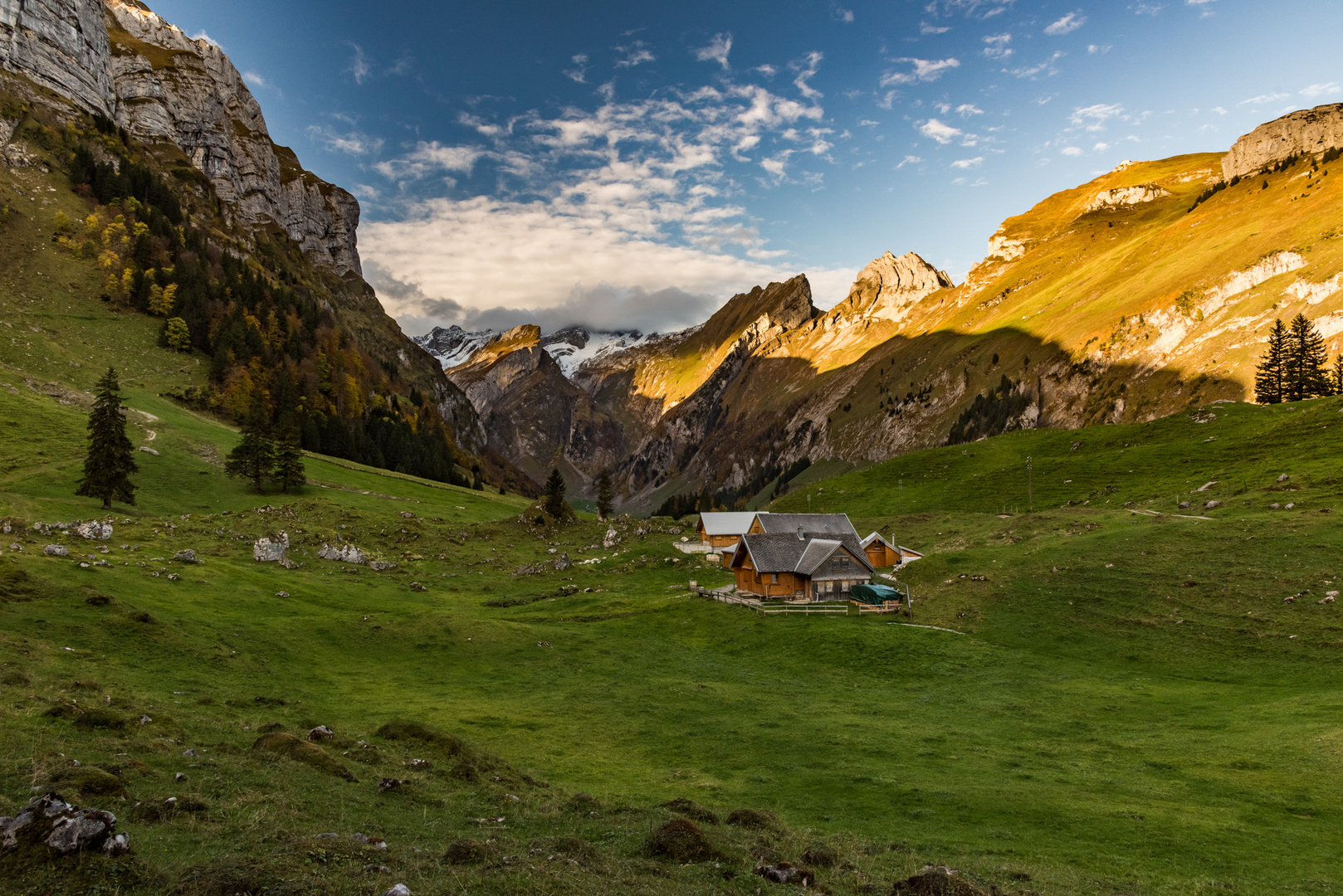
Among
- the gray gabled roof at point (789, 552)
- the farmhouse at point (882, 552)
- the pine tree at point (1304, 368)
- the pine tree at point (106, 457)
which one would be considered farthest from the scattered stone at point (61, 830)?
the pine tree at point (1304, 368)

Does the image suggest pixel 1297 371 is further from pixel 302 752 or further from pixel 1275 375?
pixel 302 752

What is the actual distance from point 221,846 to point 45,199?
18928 centimetres

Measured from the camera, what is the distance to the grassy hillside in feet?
52.2

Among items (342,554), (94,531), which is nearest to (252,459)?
(342,554)

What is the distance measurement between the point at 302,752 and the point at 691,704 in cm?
2149

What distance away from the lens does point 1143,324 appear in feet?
577

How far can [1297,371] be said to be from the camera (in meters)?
112

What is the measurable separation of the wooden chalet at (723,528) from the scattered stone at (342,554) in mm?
46755

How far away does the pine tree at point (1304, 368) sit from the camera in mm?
109188

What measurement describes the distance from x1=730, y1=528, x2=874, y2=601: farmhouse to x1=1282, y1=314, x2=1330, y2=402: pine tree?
3784 inches

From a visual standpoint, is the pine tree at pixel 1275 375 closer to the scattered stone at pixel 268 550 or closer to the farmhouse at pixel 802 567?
the farmhouse at pixel 802 567

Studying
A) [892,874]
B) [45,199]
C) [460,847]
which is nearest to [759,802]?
[892,874]

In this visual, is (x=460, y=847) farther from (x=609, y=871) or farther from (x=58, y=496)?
(x=58, y=496)

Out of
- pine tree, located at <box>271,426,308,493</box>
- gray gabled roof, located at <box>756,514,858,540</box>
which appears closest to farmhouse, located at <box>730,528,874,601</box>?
gray gabled roof, located at <box>756,514,858,540</box>
